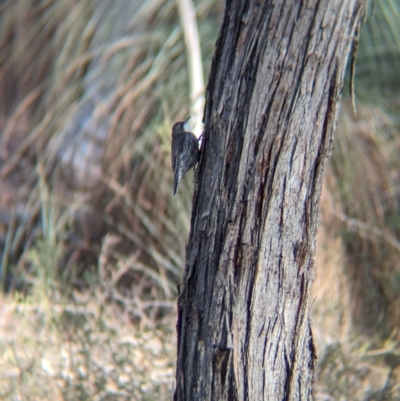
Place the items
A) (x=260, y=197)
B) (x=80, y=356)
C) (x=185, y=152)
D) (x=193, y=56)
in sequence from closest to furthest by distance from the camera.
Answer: (x=260, y=197), (x=185, y=152), (x=80, y=356), (x=193, y=56)

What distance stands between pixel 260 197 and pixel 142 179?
2.50 metres

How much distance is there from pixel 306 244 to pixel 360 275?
2641 mm

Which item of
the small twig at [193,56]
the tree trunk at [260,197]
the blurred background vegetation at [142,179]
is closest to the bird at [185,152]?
the tree trunk at [260,197]

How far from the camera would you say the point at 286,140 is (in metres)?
1.33

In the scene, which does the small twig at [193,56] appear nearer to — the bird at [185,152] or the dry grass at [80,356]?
the dry grass at [80,356]

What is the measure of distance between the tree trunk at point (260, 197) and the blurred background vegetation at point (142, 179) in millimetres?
1574

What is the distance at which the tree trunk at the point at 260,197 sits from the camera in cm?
131

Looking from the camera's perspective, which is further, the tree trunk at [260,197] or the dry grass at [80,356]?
the dry grass at [80,356]

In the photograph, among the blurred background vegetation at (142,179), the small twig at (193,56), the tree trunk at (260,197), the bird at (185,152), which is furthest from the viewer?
the small twig at (193,56)

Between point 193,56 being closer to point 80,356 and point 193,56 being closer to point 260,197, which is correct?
point 80,356

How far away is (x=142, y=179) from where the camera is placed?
3.79 metres

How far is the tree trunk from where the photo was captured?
131cm

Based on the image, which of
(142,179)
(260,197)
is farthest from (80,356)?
(260,197)

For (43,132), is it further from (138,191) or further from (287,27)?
(287,27)
